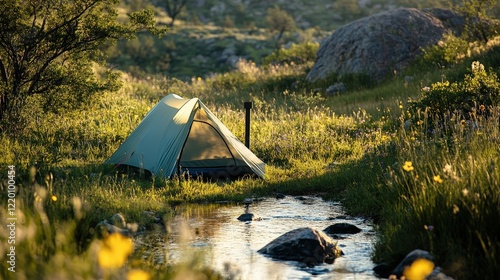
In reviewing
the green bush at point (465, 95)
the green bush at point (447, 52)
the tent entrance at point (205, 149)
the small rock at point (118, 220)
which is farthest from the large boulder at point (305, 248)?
the green bush at point (447, 52)

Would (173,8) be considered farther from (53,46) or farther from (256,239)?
(256,239)

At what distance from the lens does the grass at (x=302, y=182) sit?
6707 millimetres

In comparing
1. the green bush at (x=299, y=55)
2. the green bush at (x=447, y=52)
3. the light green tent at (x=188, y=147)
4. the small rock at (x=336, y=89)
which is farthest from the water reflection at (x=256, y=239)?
the green bush at (x=299, y=55)

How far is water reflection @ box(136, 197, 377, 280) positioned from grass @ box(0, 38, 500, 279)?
1.07 ft

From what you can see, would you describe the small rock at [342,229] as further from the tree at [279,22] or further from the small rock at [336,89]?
the tree at [279,22]

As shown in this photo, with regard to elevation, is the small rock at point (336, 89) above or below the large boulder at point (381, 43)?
below

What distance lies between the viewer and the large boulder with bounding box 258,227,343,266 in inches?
320

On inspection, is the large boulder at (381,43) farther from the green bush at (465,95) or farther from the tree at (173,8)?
the tree at (173,8)

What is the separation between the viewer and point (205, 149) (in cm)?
1329

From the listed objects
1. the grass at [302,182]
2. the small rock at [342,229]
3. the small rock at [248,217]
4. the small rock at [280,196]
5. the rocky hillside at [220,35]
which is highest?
the rocky hillside at [220,35]

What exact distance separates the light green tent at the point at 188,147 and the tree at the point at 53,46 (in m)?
2.12

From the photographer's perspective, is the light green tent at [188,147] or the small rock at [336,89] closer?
the light green tent at [188,147]

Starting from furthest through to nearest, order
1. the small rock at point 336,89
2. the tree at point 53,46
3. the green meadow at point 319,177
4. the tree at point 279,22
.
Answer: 1. the tree at point 279,22
2. the small rock at point 336,89
3. the tree at point 53,46
4. the green meadow at point 319,177

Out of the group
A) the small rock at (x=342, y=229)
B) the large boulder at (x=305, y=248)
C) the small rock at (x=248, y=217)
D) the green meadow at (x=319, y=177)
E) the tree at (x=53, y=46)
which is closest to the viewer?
the green meadow at (x=319, y=177)
